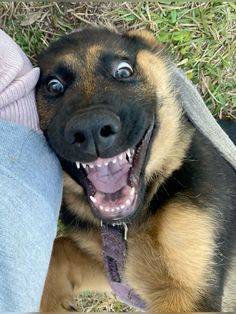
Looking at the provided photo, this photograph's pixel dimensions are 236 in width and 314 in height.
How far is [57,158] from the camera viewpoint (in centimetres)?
250

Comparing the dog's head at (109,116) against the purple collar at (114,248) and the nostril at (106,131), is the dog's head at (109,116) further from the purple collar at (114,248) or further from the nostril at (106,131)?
the purple collar at (114,248)

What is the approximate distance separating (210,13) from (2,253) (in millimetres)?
2530

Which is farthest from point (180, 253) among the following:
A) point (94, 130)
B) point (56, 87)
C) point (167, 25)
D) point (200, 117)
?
point (167, 25)

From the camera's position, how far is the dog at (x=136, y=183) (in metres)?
2.38

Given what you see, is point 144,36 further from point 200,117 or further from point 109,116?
point 109,116

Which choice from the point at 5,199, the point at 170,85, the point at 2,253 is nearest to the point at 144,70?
the point at 170,85

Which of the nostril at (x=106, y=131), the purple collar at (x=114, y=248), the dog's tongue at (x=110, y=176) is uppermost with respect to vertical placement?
the nostril at (x=106, y=131)

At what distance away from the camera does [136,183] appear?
2473 mm

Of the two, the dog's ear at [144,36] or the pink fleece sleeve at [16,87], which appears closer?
the pink fleece sleeve at [16,87]

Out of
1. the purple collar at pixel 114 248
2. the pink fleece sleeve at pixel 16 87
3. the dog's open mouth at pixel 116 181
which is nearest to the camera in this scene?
the pink fleece sleeve at pixel 16 87

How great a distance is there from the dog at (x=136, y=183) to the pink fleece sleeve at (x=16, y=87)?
0.10m

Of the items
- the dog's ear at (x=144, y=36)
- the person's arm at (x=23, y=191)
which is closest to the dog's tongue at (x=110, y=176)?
the person's arm at (x=23, y=191)

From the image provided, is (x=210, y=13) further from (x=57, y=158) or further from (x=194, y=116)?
(x=57, y=158)

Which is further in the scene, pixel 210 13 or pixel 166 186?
pixel 210 13
